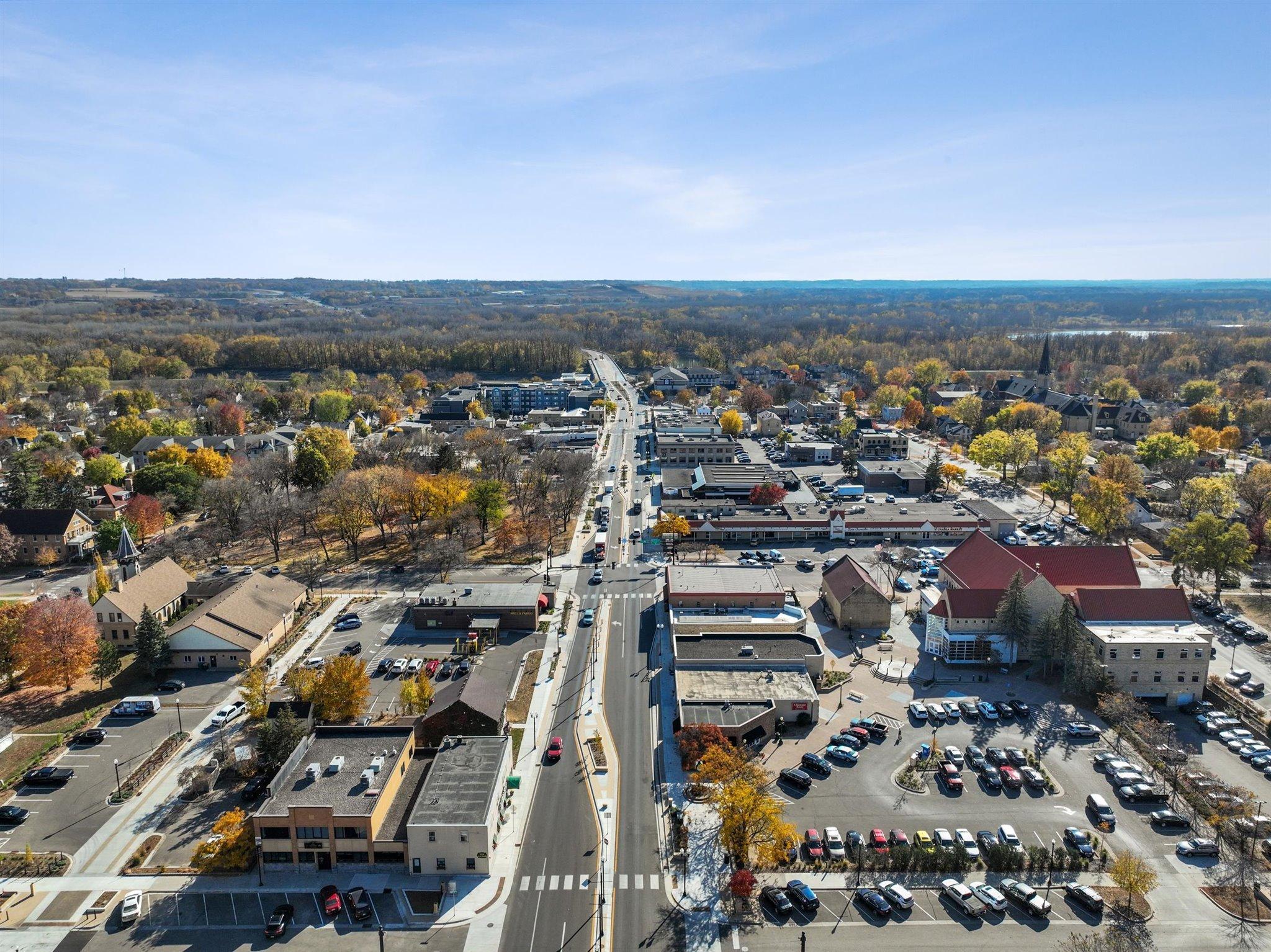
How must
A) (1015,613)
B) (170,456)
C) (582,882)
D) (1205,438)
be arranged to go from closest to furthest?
(582,882)
(1015,613)
(170,456)
(1205,438)

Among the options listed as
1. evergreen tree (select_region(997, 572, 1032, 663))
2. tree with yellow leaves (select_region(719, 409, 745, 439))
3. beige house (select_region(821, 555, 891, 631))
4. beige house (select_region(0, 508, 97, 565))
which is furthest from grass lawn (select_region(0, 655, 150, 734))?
tree with yellow leaves (select_region(719, 409, 745, 439))

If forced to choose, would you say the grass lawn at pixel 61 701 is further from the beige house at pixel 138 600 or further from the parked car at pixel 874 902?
the parked car at pixel 874 902

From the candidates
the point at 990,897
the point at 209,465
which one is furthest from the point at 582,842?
the point at 209,465

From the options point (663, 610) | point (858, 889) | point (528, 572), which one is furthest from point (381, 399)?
point (858, 889)

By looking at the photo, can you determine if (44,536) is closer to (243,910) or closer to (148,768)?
(148,768)

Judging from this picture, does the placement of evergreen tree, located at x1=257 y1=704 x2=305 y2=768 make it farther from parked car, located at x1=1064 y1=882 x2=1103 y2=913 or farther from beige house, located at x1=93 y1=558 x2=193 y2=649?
parked car, located at x1=1064 y1=882 x2=1103 y2=913

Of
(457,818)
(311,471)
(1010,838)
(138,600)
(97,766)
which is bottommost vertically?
(1010,838)
